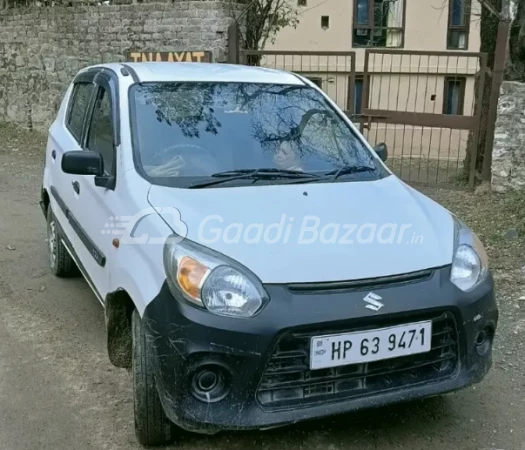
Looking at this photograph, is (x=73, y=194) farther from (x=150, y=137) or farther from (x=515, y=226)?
(x=515, y=226)

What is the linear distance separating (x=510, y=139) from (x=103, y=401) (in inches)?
230

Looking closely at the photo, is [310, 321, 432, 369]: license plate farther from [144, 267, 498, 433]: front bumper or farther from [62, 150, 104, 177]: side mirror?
[62, 150, 104, 177]: side mirror

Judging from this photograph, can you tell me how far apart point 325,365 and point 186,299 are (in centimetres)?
64

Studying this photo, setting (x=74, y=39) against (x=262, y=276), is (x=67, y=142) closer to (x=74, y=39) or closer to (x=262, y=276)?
(x=262, y=276)

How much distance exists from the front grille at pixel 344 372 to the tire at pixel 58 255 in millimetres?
3034

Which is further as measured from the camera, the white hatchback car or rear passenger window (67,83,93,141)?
rear passenger window (67,83,93,141)

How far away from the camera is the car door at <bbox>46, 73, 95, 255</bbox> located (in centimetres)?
460

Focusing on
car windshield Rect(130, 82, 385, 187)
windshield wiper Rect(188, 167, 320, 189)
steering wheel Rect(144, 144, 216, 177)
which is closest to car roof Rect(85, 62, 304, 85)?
car windshield Rect(130, 82, 385, 187)

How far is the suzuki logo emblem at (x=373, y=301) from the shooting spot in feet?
9.03

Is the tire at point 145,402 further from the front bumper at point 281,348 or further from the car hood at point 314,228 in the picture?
the car hood at point 314,228

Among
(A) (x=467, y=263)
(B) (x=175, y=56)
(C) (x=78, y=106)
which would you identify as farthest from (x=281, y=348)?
(B) (x=175, y=56)

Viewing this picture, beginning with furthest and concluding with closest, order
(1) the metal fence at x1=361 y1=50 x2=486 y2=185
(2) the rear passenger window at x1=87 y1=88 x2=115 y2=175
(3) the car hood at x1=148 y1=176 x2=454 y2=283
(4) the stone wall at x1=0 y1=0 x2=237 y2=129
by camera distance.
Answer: (1) the metal fence at x1=361 y1=50 x2=486 y2=185 < (4) the stone wall at x1=0 y1=0 x2=237 y2=129 < (2) the rear passenger window at x1=87 y1=88 x2=115 y2=175 < (3) the car hood at x1=148 y1=176 x2=454 y2=283

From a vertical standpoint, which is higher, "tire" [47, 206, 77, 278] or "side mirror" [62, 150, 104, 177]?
"side mirror" [62, 150, 104, 177]

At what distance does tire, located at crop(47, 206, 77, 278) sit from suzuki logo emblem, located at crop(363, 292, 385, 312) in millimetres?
3199
